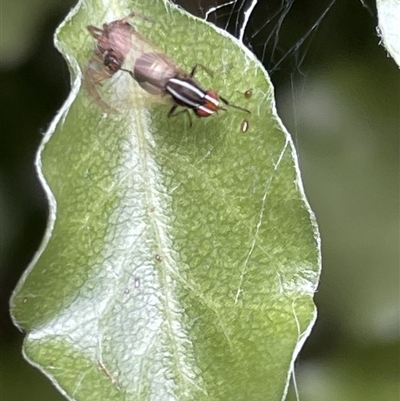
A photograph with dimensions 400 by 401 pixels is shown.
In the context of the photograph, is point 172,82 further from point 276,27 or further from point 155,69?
point 276,27

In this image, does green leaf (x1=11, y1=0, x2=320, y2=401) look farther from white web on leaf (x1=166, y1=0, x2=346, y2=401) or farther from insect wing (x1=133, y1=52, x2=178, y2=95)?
white web on leaf (x1=166, y1=0, x2=346, y2=401)

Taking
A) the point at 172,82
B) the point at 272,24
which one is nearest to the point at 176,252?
the point at 172,82

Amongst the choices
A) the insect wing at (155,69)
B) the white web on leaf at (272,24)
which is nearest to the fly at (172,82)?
the insect wing at (155,69)

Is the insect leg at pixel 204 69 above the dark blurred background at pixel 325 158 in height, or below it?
above

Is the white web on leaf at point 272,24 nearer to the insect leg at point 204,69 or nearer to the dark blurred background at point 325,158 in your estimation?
the dark blurred background at point 325,158

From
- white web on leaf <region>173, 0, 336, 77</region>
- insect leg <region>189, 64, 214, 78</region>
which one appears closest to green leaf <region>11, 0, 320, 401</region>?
insect leg <region>189, 64, 214, 78</region>
